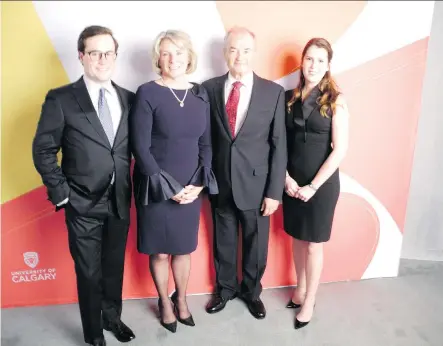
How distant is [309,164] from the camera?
7.63 feet

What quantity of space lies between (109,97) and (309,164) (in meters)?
1.18

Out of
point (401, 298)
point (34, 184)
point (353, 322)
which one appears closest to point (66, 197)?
point (34, 184)


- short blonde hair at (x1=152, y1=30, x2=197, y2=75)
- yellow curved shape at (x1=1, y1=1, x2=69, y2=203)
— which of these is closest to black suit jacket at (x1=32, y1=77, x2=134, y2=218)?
short blonde hair at (x1=152, y1=30, x2=197, y2=75)

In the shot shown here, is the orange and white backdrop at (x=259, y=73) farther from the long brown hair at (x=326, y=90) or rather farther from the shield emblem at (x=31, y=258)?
the long brown hair at (x=326, y=90)

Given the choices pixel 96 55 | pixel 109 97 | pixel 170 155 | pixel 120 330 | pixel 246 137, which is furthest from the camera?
pixel 120 330

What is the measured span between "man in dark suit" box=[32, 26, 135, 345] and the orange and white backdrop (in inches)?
17.0

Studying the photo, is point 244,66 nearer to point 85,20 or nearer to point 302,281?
point 85,20

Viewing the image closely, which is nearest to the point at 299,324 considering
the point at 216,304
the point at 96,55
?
the point at 216,304

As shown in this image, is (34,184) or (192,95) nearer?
(192,95)

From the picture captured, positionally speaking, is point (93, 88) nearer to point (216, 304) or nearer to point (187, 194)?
point (187, 194)

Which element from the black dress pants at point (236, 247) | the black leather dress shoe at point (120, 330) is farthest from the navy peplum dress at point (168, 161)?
the black leather dress shoe at point (120, 330)

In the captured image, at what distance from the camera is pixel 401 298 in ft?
9.12

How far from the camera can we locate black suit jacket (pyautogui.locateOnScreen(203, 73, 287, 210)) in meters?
2.26

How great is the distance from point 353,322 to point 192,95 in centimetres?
174
